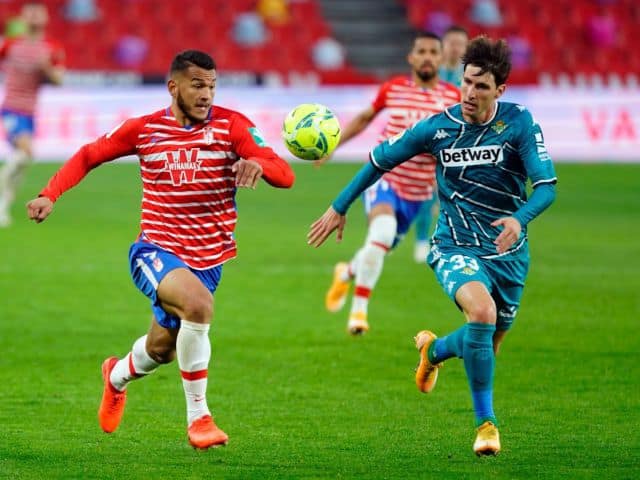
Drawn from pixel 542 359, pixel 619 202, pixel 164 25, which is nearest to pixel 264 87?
pixel 164 25

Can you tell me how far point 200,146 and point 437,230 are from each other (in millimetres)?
1404

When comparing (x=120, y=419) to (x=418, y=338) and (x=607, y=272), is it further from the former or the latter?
(x=607, y=272)

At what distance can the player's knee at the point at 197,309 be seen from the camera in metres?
6.29

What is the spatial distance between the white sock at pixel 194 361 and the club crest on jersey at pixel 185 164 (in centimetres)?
75

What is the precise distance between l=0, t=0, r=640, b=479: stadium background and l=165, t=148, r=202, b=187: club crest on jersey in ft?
4.47

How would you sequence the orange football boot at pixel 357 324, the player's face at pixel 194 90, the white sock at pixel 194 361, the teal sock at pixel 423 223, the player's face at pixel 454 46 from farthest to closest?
the teal sock at pixel 423 223
the player's face at pixel 454 46
the orange football boot at pixel 357 324
the player's face at pixel 194 90
the white sock at pixel 194 361

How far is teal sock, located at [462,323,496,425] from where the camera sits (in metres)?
6.38

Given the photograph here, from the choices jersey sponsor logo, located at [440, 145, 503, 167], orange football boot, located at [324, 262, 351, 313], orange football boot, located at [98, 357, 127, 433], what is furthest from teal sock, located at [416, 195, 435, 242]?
orange football boot, located at [98, 357, 127, 433]

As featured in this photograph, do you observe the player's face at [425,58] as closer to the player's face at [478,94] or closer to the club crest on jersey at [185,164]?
the player's face at [478,94]

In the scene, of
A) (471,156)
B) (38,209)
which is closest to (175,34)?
(471,156)

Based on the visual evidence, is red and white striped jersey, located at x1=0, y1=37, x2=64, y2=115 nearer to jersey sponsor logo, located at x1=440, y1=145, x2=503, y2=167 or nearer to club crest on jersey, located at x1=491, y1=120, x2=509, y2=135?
jersey sponsor logo, located at x1=440, y1=145, x2=503, y2=167

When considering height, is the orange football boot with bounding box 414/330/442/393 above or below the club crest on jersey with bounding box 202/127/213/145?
below

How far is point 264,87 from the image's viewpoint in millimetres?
24641

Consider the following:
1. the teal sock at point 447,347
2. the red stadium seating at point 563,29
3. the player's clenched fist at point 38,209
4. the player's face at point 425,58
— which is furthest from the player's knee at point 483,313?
the red stadium seating at point 563,29
